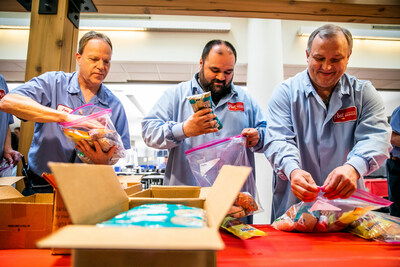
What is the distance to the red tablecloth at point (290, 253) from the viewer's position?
0.76 metres

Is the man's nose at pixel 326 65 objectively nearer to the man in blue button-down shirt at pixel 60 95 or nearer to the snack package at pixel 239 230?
the snack package at pixel 239 230

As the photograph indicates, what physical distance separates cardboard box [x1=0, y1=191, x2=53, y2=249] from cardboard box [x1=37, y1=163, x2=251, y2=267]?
0.36 m

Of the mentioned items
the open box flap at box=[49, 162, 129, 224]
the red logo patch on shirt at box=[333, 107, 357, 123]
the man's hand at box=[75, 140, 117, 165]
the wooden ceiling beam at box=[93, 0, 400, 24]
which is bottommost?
the open box flap at box=[49, 162, 129, 224]

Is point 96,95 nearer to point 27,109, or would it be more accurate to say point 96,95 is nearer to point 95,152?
point 27,109

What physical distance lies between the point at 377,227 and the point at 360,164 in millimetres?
280

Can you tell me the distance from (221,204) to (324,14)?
2.05 m

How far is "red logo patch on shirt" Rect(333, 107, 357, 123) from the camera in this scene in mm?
1413

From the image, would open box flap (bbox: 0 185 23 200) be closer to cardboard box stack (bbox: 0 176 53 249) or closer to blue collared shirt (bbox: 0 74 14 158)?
cardboard box stack (bbox: 0 176 53 249)

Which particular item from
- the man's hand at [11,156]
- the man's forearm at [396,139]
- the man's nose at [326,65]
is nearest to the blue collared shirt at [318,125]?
the man's nose at [326,65]

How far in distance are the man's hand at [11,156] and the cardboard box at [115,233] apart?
5.05ft

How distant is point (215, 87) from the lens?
5.53 ft

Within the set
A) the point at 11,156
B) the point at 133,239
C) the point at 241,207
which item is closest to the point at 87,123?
the point at 241,207

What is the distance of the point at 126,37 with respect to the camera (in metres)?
4.70

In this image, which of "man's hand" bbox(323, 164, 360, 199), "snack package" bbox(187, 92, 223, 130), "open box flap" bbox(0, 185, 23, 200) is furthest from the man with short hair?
"man's hand" bbox(323, 164, 360, 199)
